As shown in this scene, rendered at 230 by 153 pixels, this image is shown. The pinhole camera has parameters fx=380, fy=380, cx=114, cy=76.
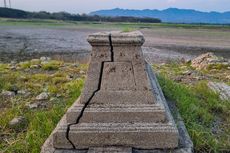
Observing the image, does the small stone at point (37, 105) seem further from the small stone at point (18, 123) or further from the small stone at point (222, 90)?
the small stone at point (222, 90)

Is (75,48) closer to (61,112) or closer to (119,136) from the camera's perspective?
(61,112)

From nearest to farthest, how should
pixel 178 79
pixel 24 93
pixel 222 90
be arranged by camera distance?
pixel 24 93, pixel 222 90, pixel 178 79

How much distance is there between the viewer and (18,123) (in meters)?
5.45

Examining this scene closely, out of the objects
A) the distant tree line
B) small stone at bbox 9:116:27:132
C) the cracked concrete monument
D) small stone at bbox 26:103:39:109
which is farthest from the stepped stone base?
the distant tree line

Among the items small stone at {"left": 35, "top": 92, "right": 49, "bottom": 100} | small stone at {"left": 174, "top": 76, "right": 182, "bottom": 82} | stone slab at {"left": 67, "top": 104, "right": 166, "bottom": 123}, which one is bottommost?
small stone at {"left": 174, "top": 76, "right": 182, "bottom": 82}

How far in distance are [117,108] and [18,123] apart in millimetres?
2022

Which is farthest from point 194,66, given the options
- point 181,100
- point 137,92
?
point 137,92

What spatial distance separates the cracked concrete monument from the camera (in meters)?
3.91

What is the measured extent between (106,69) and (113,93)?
270mm

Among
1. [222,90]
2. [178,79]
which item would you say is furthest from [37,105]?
[178,79]

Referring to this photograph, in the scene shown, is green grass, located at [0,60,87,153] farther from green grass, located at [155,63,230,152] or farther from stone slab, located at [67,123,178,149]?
green grass, located at [155,63,230,152]

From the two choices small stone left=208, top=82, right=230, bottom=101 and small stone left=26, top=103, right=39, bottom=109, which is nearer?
small stone left=26, top=103, right=39, bottom=109

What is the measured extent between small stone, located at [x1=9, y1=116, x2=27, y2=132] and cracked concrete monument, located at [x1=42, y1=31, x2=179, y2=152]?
1.58 m

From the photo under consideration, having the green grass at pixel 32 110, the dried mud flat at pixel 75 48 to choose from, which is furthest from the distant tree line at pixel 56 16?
the green grass at pixel 32 110
